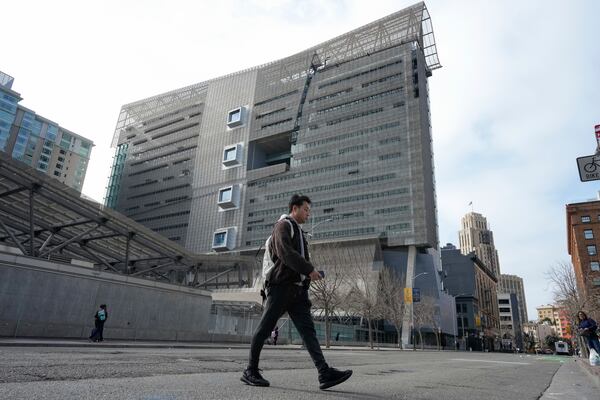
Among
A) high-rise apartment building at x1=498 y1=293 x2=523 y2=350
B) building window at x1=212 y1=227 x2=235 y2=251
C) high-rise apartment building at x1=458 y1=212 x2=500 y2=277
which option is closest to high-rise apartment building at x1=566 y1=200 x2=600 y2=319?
high-rise apartment building at x1=498 y1=293 x2=523 y2=350

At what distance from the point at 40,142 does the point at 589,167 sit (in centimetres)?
12415

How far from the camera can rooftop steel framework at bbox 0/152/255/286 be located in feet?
61.3

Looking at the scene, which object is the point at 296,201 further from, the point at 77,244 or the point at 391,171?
the point at 391,171

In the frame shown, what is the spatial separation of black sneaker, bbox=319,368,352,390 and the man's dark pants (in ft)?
0.56

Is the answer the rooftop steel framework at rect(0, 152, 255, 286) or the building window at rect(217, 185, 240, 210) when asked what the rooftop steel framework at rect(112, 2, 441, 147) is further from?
the rooftop steel framework at rect(0, 152, 255, 286)

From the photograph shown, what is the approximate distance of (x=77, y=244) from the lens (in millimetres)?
29375

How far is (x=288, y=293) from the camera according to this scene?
369cm

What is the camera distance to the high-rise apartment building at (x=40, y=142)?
89.9 meters

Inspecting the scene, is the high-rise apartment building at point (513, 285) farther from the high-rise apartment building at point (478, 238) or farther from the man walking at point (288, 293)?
the man walking at point (288, 293)

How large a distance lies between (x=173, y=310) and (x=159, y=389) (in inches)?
754

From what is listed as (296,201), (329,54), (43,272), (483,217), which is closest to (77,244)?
(43,272)

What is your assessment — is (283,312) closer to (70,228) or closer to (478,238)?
(70,228)

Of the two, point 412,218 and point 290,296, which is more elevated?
point 412,218

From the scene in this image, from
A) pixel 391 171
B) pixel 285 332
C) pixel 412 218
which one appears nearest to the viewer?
pixel 285 332
